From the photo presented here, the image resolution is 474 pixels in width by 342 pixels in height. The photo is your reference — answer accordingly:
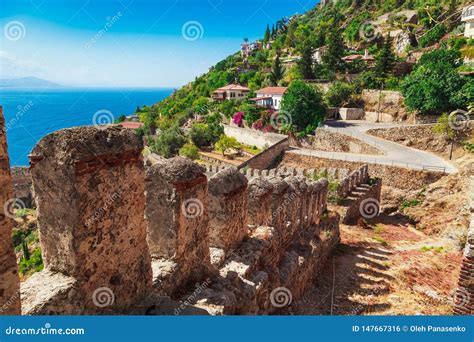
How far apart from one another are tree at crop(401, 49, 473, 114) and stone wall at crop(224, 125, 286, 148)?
42.8ft

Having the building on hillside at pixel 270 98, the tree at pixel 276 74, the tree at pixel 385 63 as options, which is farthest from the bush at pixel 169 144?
the tree at pixel 385 63

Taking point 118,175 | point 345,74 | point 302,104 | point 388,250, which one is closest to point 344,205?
point 388,250

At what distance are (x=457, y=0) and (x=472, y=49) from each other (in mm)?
32833

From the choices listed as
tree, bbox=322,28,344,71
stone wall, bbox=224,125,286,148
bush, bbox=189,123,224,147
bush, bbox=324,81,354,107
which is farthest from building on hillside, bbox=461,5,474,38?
bush, bbox=189,123,224,147

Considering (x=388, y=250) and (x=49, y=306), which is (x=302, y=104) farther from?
(x=49, y=306)

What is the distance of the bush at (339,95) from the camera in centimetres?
4375

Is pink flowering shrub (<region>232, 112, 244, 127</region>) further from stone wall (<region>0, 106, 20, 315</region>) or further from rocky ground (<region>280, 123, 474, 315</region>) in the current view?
stone wall (<region>0, 106, 20, 315</region>)

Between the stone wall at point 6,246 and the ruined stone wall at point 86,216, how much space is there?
0.80 ft

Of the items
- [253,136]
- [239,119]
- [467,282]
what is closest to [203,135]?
[239,119]

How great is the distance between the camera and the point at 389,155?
2953cm

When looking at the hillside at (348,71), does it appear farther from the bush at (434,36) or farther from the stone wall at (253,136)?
the stone wall at (253,136)

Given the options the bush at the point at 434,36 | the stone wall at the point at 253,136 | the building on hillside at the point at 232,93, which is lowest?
the stone wall at the point at 253,136

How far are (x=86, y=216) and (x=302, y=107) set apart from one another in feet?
121

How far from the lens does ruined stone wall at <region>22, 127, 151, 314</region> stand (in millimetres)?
3822
